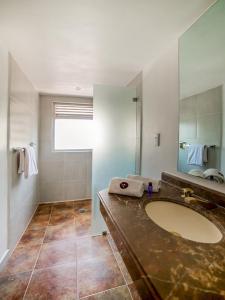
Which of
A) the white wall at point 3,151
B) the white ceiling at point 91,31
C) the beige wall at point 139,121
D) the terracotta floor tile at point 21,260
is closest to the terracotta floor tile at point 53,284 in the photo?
the terracotta floor tile at point 21,260

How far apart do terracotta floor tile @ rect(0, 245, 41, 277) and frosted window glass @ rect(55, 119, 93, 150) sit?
1.95m

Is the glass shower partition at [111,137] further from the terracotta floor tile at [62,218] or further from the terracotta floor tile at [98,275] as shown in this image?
the terracotta floor tile at [62,218]

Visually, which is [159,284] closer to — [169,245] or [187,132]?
[169,245]

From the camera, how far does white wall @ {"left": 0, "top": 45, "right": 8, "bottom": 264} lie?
1.56m

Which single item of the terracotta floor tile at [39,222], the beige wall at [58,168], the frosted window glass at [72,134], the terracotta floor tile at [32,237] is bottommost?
the terracotta floor tile at [32,237]

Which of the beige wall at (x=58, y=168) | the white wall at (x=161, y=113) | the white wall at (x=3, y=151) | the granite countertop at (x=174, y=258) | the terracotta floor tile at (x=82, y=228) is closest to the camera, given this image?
the granite countertop at (x=174, y=258)

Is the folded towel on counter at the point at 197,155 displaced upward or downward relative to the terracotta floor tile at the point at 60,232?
upward

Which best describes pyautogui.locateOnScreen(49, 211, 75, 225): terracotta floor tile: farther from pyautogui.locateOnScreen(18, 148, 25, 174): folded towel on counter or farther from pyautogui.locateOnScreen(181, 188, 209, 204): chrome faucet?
pyautogui.locateOnScreen(181, 188, 209, 204): chrome faucet

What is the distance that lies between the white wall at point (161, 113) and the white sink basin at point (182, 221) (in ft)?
1.64

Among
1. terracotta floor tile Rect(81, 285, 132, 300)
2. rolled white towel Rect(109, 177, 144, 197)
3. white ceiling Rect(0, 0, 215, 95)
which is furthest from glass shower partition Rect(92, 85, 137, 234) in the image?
rolled white towel Rect(109, 177, 144, 197)

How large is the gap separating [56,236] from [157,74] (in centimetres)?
235

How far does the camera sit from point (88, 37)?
55.2 inches

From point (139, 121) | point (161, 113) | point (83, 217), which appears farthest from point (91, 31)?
point (83, 217)

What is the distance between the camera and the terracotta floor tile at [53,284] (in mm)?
1352
